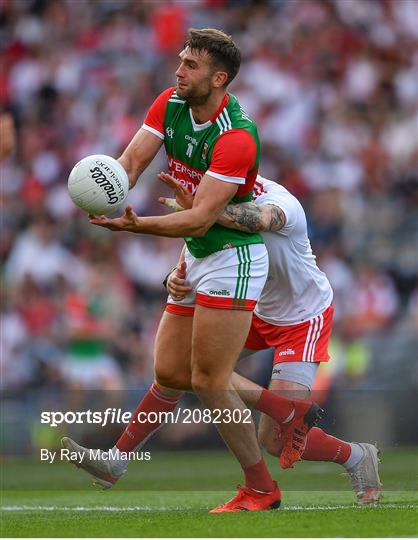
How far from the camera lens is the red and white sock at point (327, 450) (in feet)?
24.0

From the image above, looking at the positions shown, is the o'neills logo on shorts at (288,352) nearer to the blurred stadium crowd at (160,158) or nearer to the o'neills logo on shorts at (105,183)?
the o'neills logo on shorts at (105,183)

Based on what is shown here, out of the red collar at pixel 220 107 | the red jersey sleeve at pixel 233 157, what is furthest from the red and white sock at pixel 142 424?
the red collar at pixel 220 107

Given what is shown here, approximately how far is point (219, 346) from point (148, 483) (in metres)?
3.01

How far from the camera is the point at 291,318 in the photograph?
25.2ft

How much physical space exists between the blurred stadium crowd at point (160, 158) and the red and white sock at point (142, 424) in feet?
15.5

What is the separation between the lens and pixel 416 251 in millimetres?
13445

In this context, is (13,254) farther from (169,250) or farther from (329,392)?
(329,392)

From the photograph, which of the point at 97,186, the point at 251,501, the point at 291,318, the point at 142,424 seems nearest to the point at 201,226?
the point at 97,186

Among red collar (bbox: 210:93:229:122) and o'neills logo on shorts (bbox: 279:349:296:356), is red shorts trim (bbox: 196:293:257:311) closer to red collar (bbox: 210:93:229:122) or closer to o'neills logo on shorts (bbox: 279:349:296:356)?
o'neills logo on shorts (bbox: 279:349:296:356)

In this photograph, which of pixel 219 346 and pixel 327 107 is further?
pixel 327 107

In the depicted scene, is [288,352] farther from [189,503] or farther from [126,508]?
[126,508]

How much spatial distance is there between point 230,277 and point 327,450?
49.9 inches

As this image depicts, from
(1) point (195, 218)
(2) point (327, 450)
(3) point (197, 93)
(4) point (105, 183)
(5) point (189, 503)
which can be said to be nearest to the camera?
(1) point (195, 218)

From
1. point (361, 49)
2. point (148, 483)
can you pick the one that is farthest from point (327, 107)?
point (148, 483)
